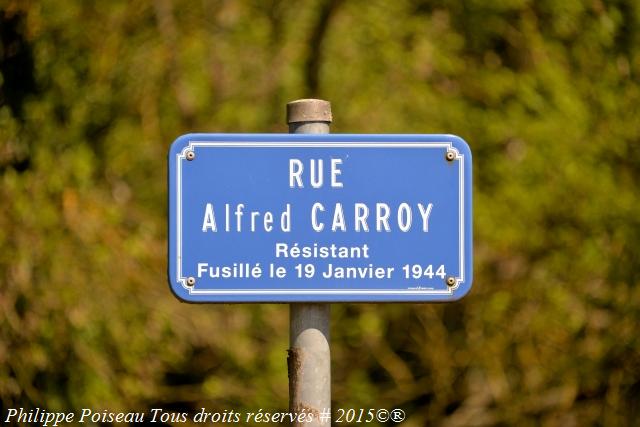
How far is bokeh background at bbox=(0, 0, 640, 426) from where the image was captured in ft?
11.1

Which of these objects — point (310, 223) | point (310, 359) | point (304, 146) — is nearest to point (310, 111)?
point (304, 146)

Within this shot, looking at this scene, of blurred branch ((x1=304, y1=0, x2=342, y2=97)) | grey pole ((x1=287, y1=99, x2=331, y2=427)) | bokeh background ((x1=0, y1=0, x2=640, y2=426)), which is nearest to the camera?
grey pole ((x1=287, y1=99, x2=331, y2=427))

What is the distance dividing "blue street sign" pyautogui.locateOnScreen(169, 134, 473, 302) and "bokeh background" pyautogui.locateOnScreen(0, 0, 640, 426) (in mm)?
1858

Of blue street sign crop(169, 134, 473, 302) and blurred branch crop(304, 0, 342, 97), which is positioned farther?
blurred branch crop(304, 0, 342, 97)

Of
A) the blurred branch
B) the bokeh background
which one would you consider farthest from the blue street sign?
the blurred branch

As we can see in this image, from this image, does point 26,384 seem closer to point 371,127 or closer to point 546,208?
point 371,127

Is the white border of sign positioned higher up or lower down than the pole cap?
lower down

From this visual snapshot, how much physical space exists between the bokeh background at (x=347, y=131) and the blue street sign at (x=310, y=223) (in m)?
1.86

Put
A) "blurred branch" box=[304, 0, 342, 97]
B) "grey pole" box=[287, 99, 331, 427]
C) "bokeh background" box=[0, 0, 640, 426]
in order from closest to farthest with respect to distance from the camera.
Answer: "grey pole" box=[287, 99, 331, 427], "bokeh background" box=[0, 0, 640, 426], "blurred branch" box=[304, 0, 342, 97]

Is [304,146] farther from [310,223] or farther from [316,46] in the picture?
[316,46]

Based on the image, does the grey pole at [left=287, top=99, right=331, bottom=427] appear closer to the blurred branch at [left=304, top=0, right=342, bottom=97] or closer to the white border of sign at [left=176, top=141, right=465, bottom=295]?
the white border of sign at [left=176, top=141, right=465, bottom=295]

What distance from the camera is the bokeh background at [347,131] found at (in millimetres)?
3391

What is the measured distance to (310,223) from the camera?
61.4 inches

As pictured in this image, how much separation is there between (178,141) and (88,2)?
216 cm
